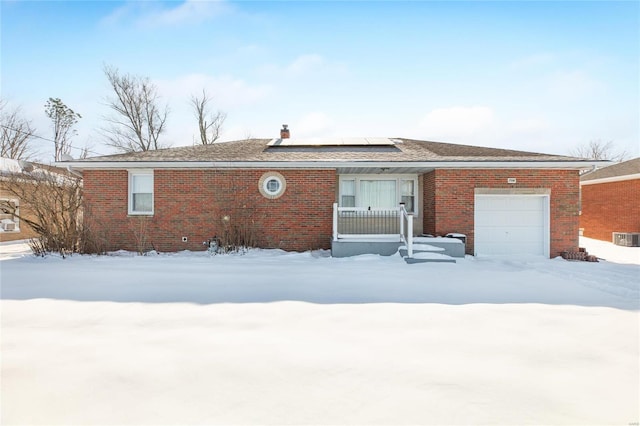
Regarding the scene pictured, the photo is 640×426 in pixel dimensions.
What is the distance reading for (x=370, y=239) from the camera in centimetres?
995

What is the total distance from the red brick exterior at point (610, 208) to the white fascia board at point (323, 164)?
702 cm

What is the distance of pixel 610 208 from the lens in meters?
Result: 15.8

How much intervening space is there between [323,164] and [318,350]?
25.2 ft

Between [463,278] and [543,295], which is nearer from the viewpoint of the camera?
[543,295]

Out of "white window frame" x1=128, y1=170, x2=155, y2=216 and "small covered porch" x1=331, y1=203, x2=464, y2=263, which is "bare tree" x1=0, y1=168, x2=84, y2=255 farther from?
"small covered porch" x1=331, y1=203, x2=464, y2=263

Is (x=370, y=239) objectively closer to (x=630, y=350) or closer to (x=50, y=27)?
(x=630, y=350)

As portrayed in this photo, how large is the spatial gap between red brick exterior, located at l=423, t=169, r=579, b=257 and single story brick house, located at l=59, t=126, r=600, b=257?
0.11 feet

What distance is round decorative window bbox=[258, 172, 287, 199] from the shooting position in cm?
1080

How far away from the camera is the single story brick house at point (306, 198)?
34.3ft

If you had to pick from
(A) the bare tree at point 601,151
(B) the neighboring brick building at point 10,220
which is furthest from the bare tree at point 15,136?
(A) the bare tree at point 601,151

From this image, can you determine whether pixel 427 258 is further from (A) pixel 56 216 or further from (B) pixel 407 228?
(A) pixel 56 216

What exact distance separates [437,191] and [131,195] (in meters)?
10.2

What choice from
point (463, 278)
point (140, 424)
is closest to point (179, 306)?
point (140, 424)

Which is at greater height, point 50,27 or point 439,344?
point 50,27
